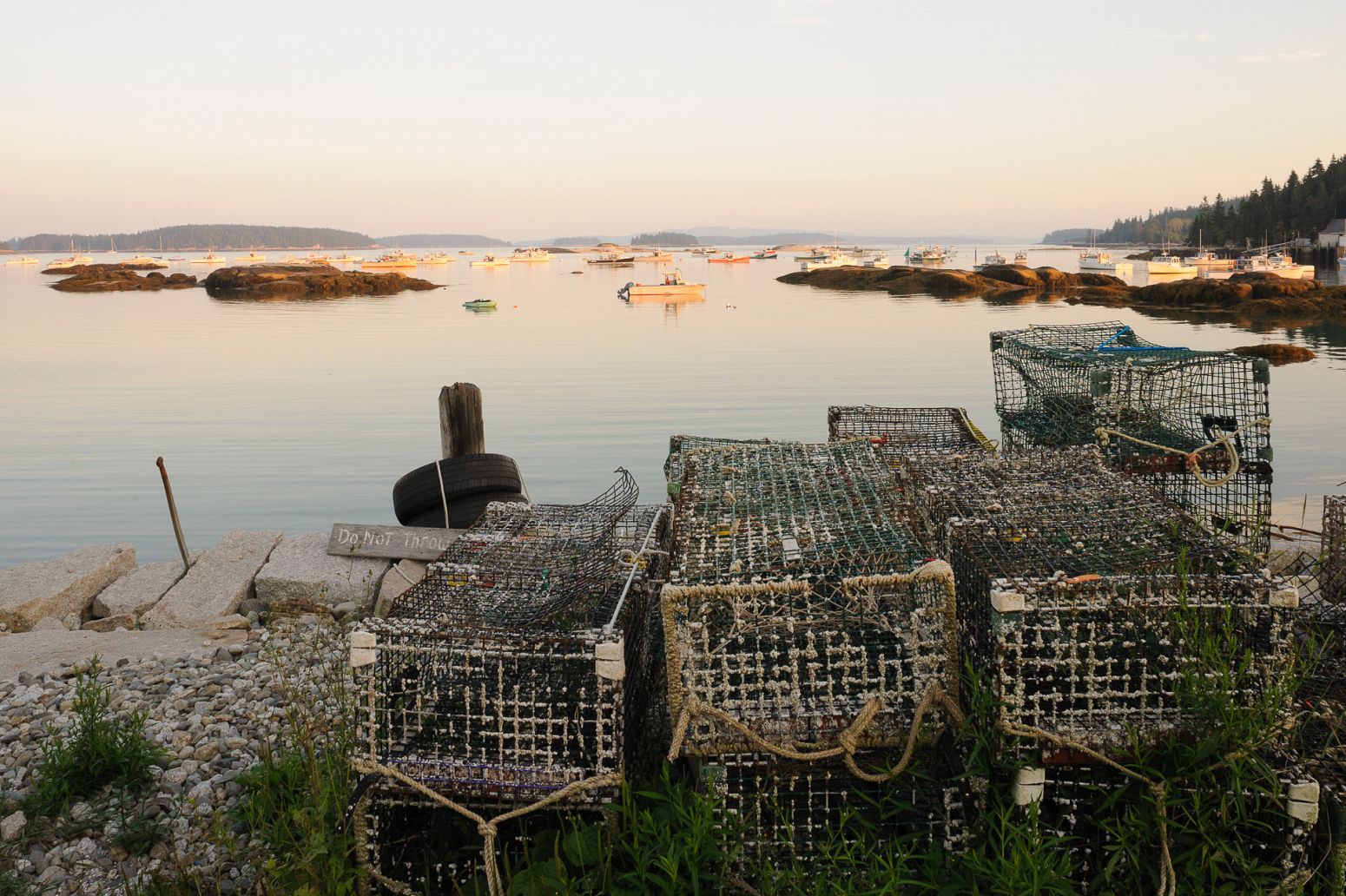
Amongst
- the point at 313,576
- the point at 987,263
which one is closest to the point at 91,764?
the point at 313,576

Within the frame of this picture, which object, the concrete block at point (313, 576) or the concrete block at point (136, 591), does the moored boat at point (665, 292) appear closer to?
the concrete block at point (136, 591)

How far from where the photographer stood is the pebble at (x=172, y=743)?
12.8ft

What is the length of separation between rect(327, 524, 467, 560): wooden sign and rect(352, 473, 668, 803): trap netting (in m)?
3.39

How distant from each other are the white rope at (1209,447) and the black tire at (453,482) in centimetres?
507

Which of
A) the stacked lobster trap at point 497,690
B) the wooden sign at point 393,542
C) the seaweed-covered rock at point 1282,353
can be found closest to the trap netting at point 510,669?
the stacked lobster trap at point 497,690

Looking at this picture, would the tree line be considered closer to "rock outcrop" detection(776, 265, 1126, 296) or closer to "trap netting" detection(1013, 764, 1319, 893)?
"rock outcrop" detection(776, 265, 1126, 296)

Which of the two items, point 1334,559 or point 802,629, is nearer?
point 802,629

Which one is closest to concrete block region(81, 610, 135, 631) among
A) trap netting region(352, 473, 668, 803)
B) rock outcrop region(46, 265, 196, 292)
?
trap netting region(352, 473, 668, 803)

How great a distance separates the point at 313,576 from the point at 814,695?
5.73 metres

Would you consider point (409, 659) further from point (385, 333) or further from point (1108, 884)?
point (385, 333)

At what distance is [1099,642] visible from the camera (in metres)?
3.03

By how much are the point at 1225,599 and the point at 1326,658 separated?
1251mm

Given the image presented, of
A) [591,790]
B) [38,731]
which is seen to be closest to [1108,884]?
[591,790]

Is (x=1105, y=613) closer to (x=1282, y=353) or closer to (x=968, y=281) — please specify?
(x=1282, y=353)
